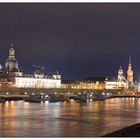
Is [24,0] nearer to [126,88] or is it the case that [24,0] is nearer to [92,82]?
[92,82]

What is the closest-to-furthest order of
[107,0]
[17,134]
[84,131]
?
[107,0], [17,134], [84,131]

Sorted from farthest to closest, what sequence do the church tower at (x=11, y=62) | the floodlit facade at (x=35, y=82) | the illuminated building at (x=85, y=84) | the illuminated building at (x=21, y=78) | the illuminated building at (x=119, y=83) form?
the illuminated building at (x=119, y=83)
the illuminated building at (x=85, y=84)
the church tower at (x=11, y=62)
the floodlit facade at (x=35, y=82)
the illuminated building at (x=21, y=78)

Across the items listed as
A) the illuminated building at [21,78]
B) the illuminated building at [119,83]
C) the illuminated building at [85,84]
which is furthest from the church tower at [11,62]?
the illuminated building at [119,83]

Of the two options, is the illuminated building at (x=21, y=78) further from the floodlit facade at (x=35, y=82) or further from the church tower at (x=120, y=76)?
the church tower at (x=120, y=76)

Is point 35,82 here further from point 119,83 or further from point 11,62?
point 119,83

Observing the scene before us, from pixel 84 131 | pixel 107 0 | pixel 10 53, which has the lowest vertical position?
pixel 84 131

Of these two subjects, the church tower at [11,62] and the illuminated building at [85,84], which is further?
the illuminated building at [85,84]

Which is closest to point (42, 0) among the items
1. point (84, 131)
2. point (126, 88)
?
point (84, 131)

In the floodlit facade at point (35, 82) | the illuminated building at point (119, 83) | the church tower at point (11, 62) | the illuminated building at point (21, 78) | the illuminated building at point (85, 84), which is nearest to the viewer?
the illuminated building at point (21, 78)
